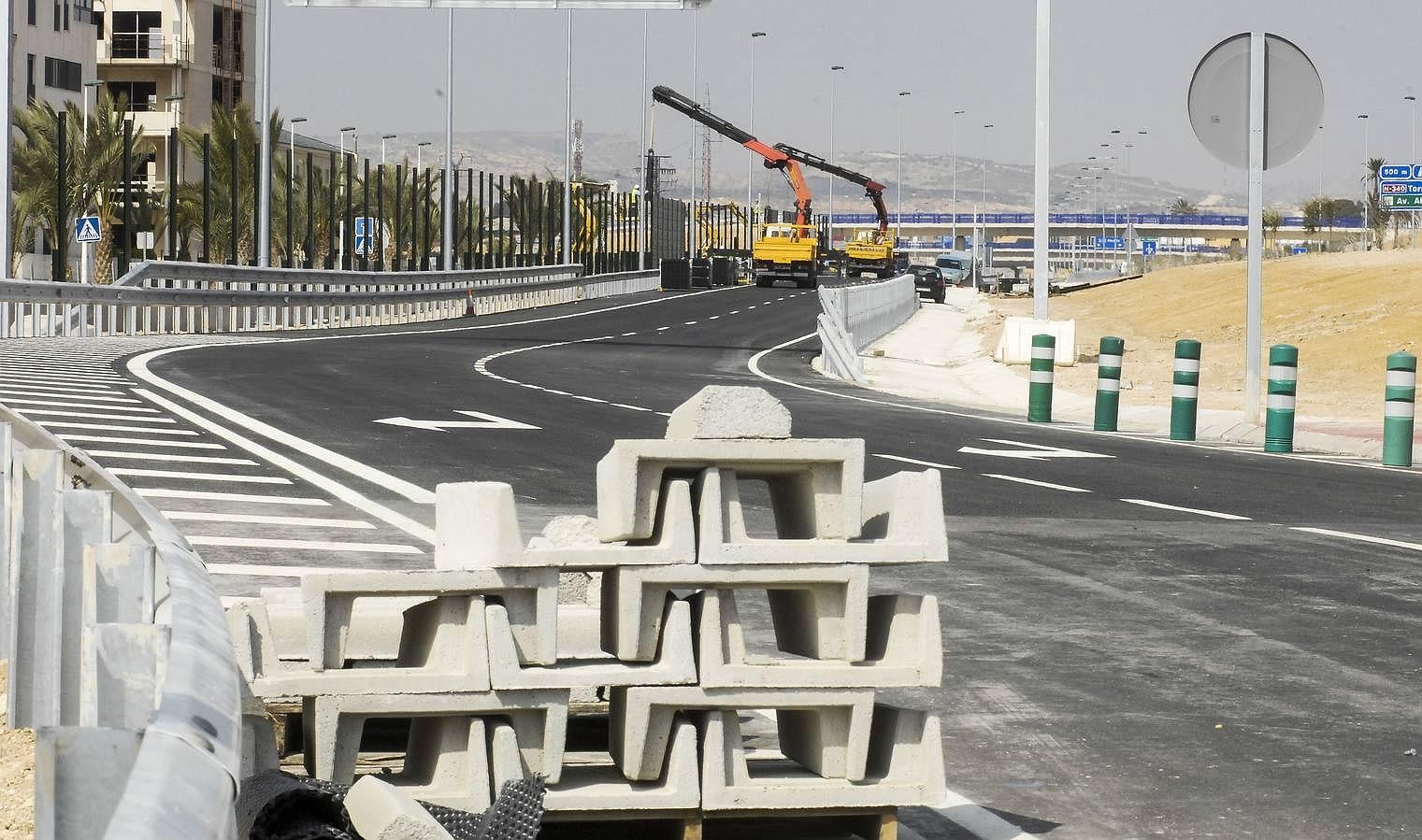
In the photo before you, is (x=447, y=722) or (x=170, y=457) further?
(x=170, y=457)

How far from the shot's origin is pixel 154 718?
2.64m

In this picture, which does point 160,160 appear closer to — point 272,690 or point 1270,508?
point 1270,508

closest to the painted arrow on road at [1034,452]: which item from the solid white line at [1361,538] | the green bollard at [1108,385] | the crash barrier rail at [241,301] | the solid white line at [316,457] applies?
the green bollard at [1108,385]

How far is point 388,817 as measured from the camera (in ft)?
15.1

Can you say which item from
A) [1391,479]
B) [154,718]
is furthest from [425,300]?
[154,718]

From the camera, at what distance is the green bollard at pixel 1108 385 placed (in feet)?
72.7

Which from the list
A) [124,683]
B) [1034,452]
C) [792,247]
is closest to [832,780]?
[124,683]

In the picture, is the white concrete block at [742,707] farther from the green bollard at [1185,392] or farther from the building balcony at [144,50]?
the building balcony at [144,50]

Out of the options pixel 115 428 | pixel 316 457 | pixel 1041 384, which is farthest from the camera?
pixel 1041 384

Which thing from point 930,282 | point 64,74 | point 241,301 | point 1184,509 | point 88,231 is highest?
point 64,74

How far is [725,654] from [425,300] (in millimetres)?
51872

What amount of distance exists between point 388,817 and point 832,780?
1455mm

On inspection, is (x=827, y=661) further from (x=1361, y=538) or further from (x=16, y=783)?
(x=1361, y=538)

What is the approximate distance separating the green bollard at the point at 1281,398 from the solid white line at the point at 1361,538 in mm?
6226
